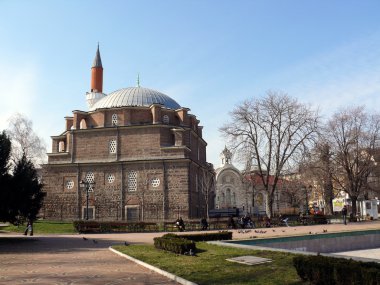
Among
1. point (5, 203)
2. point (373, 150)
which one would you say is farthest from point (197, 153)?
point (5, 203)

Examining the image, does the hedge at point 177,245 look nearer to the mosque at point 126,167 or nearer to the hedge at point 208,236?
the hedge at point 208,236

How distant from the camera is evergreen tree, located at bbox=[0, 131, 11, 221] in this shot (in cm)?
1750

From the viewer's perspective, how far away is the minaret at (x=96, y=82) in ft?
161

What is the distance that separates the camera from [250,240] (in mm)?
15305

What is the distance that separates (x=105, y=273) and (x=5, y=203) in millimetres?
10644

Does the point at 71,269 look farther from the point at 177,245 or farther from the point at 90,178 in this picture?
the point at 90,178

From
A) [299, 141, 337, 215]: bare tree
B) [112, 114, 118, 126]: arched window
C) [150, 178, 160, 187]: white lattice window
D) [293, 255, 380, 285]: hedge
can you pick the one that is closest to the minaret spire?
[112, 114, 118, 126]: arched window

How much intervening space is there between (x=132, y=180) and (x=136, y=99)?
355 inches

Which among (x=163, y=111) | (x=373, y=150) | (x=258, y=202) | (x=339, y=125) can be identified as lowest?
(x=258, y=202)

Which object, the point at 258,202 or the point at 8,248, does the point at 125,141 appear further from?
the point at 258,202

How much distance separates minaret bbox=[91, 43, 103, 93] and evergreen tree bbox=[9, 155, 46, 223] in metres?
31.5

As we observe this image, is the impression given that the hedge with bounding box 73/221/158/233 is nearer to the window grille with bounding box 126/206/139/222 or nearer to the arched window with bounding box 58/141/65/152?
the window grille with bounding box 126/206/139/222

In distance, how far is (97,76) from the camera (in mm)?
50531

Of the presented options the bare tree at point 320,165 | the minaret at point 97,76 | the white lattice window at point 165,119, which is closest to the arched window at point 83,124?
the white lattice window at point 165,119
